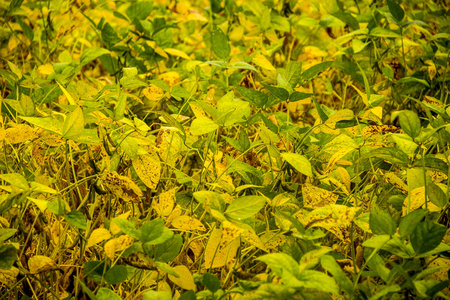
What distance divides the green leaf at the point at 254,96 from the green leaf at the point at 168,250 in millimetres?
323

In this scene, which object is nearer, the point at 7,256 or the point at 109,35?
the point at 7,256

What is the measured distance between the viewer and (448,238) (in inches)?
31.4

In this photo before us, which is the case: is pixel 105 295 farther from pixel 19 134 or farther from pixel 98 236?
pixel 19 134

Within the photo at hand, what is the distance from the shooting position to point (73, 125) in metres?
0.75

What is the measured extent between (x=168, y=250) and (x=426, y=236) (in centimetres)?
37

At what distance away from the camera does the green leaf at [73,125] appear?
743 millimetres

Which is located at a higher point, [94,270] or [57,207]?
[57,207]

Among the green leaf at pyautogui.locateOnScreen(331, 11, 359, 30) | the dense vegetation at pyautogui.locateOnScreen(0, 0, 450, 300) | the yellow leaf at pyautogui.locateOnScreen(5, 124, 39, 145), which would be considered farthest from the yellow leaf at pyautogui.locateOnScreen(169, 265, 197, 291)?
the green leaf at pyautogui.locateOnScreen(331, 11, 359, 30)

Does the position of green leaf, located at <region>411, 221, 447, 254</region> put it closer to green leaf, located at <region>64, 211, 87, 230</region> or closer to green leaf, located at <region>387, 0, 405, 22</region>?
green leaf, located at <region>64, 211, 87, 230</region>

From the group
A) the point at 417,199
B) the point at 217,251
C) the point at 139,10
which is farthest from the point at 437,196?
the point at 139,10

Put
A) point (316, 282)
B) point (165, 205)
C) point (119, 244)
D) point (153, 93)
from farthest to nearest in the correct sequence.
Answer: point (153, 93)
point (165, 205)
point (119, 244)
point (316, 282)

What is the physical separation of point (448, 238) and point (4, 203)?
0.73 m

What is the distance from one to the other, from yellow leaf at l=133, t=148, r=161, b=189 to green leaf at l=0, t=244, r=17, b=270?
23 centimetres

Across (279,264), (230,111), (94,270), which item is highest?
(230,111)
